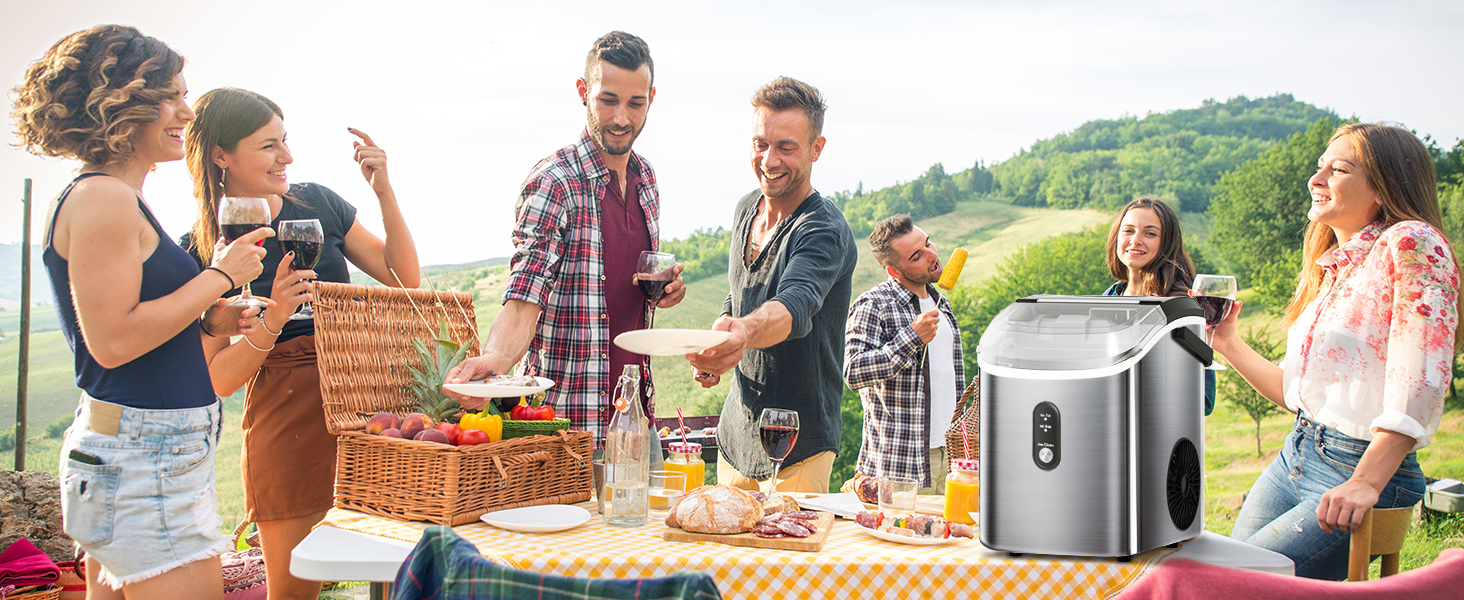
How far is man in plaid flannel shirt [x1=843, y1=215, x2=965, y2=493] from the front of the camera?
12.1ft

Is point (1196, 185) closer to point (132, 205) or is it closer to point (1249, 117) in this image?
point (1249, 117)

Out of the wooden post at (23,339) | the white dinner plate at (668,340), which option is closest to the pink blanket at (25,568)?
the wooden post at (23,339)

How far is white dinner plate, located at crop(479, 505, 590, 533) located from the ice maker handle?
1205 mm

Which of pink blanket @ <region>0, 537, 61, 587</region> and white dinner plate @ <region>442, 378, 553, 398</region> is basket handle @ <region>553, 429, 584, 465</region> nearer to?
white dinner plate @ <region>442, 378, 553, 398</region>

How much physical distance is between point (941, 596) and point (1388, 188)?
1.55 meters

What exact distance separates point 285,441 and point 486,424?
1187mm

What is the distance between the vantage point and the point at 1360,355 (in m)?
1.93

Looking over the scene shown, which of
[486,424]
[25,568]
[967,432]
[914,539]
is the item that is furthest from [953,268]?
[25,568]

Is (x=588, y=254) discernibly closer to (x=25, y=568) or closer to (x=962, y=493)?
(x=962, y=493)

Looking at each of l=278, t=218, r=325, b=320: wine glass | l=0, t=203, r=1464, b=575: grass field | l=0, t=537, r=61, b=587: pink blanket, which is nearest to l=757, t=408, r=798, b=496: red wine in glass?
l=278, t=218, r=325, b=320: wine glass

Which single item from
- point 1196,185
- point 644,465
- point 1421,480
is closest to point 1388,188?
point 1421,480

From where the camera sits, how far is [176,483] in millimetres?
1864

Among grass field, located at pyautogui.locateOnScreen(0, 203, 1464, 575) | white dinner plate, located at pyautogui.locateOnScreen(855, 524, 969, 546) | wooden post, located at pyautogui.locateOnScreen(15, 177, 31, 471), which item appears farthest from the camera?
grass field, located at pyautogui.locateOnScreen(0, 203, 1464, 575)

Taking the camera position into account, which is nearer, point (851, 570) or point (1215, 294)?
point (851, 570)
